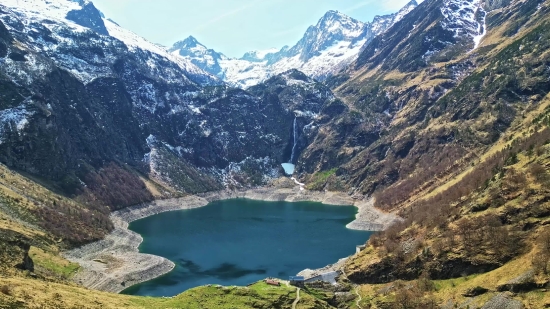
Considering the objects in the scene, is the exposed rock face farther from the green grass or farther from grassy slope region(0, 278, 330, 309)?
the green grass

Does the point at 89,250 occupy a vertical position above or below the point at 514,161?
below

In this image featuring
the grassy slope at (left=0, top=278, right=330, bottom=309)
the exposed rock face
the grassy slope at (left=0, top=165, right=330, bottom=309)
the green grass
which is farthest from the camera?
the green grass

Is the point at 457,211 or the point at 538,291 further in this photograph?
the point at 457,211

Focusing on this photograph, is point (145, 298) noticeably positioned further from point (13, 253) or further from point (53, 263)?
point (53, 263)

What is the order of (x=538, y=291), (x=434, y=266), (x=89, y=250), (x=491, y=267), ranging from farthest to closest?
(x=89, y=250)
(x=434, y=266)
(x=491, y=267)
(x=538, y=291)

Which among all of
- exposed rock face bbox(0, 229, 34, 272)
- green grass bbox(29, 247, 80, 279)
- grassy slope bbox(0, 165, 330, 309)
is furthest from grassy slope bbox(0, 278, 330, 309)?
green grass bbox(29, 247, 80, 279)

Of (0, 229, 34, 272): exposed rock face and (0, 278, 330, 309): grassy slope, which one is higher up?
(0, 229, 34, 272): exposed rock face

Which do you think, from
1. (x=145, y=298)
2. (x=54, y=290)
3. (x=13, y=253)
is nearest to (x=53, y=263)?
(x=13, y=253)

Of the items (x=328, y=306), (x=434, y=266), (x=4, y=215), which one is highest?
(x=4, y=215)

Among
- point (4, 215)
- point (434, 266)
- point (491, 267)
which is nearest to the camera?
point (491, 267)

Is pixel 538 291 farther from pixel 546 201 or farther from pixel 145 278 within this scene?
pixel 145 278

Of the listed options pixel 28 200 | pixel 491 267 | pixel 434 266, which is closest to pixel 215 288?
pixel 434 266
